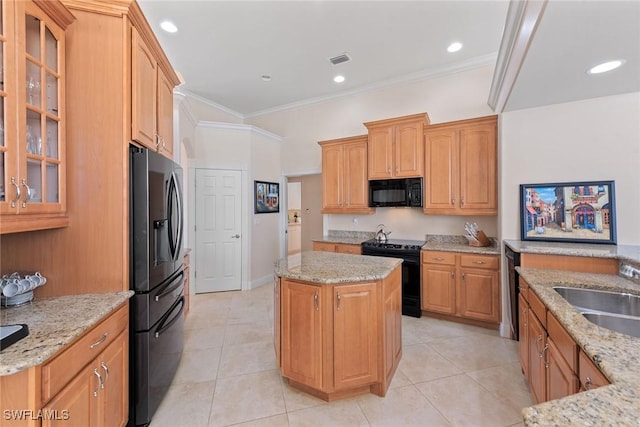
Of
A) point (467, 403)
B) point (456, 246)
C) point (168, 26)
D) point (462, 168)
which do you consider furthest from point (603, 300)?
point (168, 26)

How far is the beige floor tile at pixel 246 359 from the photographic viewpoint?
2336mm

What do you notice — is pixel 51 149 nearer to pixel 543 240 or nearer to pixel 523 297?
pixel 523 297

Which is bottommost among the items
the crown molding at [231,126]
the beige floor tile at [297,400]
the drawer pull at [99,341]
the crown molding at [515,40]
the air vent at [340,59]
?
the beige floor tile at [297,400]

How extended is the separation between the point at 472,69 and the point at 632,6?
2500 millimetres

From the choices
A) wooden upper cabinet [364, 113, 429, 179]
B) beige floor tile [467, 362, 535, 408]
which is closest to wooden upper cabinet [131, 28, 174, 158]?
wooden upper cabinet [364, 113, 429, 179]

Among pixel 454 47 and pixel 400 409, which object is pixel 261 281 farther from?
pixel 454 47

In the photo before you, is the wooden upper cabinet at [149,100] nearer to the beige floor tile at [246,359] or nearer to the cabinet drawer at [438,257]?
the beige floor tile at [246,359]

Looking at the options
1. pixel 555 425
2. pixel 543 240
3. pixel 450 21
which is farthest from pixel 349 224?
pixel 555 425

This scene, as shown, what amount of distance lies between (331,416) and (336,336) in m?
0.53

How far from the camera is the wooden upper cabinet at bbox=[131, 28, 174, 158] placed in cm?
164

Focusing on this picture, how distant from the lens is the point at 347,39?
3.23 m

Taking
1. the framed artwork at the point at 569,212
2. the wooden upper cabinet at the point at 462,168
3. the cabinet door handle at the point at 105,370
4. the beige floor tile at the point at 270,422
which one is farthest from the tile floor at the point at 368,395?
the wooden upper cabinet at the point at 462,168

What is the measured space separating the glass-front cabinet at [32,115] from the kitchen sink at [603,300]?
3.05 m

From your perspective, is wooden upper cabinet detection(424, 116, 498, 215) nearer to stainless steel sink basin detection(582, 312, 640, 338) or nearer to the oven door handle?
stainless steel sink basin detection(582, 312, 640, 338)
